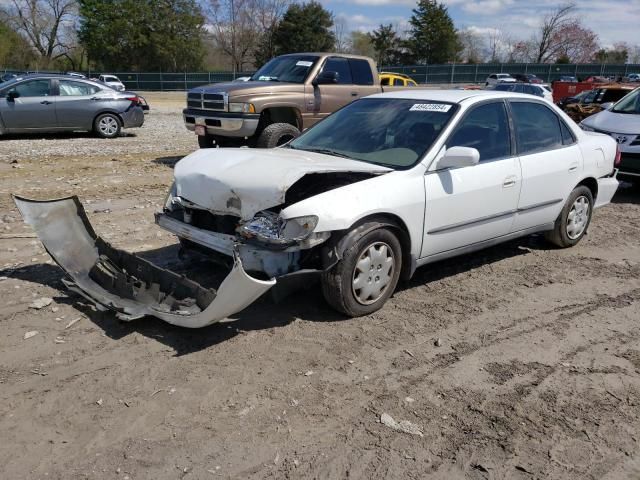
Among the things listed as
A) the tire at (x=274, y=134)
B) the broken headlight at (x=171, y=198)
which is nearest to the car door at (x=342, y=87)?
the tire at (x=274, y=134)

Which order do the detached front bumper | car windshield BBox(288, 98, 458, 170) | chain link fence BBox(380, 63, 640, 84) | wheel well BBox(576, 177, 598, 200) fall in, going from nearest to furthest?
1. the detached front bumper
2. car windshield BBox(288, 98, 458, 170)
3. wheel well BBox(576, 177, 598, 200)
4. chain link fence BBox(380, 63, 640, 84)

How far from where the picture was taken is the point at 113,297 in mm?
4273

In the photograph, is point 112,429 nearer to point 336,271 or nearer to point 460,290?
point 336,271

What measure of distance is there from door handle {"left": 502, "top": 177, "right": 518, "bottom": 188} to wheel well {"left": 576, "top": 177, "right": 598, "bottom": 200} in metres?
1.31

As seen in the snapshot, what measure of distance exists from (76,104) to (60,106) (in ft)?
1.21

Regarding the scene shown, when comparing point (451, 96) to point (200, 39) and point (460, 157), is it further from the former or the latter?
point (200, 39)

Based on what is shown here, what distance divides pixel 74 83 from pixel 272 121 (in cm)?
671

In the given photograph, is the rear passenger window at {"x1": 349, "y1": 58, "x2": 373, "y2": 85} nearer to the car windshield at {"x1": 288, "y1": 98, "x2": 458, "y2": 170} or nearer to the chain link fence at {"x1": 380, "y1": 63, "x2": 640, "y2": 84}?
the car windshield at {"x1": 288, "y1": 98, "x2": 458, "y2": 170}

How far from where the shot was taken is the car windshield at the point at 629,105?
9766 millimetres

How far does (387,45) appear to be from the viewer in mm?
68062

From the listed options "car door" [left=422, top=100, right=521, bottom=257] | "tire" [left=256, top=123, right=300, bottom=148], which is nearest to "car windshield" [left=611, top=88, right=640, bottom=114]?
"tire" [left=256, top=123, right=300, bottom=148]

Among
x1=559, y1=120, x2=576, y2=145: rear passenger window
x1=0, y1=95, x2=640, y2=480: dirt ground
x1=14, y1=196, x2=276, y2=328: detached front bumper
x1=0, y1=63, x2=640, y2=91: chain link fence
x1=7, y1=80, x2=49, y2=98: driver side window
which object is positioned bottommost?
x1=0, y1=95, x2=640, y2=480: dirt ground

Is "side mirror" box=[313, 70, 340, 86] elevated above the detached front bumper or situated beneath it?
elevated above

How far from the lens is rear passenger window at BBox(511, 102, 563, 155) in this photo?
539cm
